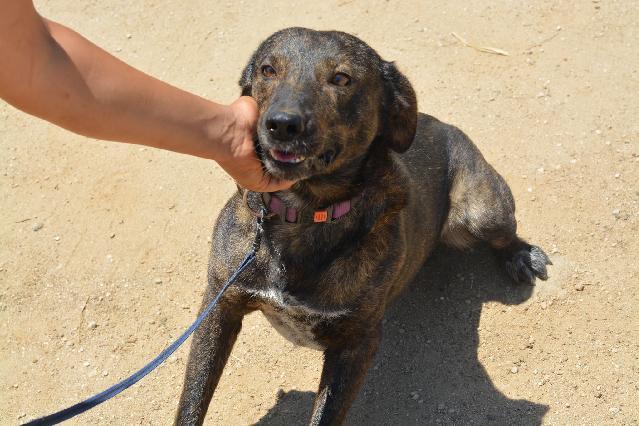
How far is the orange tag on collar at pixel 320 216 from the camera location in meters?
3.67

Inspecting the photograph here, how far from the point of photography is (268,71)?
3.66 meters

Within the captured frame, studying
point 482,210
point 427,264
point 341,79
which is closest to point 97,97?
point 341,79

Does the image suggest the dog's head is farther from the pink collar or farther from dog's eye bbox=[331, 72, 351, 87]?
the pink collar

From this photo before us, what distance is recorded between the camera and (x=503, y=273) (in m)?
5.27

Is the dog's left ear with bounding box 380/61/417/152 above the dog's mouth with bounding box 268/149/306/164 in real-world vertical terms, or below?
below

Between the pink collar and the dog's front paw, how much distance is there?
1904 mm

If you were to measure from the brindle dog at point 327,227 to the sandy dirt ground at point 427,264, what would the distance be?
70 centimetres

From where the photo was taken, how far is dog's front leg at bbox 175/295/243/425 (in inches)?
158

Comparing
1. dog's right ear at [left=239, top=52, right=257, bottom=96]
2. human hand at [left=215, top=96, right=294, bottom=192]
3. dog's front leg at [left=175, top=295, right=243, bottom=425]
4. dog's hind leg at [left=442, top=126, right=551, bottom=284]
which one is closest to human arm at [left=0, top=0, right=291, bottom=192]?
human hand at [left=215, top=96, right=294, bottom=192]

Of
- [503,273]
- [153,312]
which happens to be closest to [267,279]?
[153,312]

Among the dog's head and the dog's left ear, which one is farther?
the dog's left ear

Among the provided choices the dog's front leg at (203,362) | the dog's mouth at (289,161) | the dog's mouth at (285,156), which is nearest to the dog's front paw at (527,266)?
the dog's front leg at (203,362)

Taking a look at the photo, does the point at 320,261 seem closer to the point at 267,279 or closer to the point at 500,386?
the point at 267,279

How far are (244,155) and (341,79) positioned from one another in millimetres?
705
